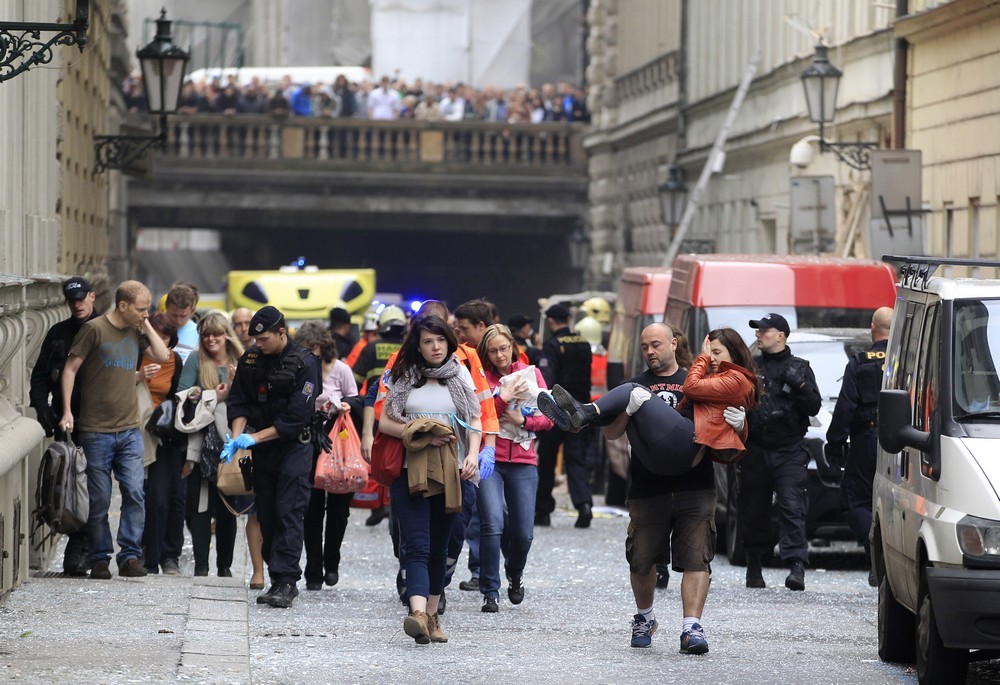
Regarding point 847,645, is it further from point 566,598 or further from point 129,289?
point 129,289

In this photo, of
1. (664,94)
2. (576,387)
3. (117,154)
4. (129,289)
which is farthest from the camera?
(664,94)

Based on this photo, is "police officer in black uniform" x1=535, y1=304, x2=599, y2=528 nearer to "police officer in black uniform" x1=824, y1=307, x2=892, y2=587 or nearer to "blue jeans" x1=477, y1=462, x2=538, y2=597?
"police officer in black uniform" x1=824, y1=307, x2=892, y2=587

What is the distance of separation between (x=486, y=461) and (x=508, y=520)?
1.65m

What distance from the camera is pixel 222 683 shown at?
8586 mm

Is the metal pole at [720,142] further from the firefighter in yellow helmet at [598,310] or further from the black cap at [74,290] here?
the black cap at [74,290]

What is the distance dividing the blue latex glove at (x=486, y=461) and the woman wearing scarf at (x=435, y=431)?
0.49 ft

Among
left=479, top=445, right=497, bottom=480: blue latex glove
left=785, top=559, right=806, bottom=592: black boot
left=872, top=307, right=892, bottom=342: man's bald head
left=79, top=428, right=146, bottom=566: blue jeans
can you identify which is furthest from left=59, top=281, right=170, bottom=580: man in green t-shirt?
left=872, top=307, right=892, bottom=342: man's bald head

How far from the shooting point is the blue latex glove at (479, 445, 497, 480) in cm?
1091

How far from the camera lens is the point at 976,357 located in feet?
29.8

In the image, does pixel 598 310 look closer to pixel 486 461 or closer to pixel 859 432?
pixel 859 432

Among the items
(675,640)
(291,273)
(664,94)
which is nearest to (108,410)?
(675,640)

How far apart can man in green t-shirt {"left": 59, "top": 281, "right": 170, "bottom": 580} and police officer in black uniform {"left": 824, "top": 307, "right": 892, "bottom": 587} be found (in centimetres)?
386

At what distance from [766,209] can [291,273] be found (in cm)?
845

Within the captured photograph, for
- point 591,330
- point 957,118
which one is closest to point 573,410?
point 957,118
